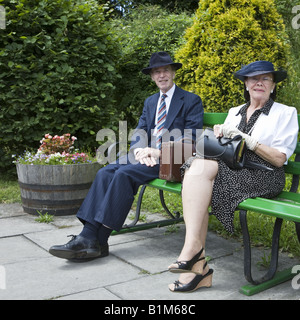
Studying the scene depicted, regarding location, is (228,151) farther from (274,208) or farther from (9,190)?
(9,190)

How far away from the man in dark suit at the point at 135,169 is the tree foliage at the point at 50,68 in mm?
2009

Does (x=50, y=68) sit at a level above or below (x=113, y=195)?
above

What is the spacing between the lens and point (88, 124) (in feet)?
19.6

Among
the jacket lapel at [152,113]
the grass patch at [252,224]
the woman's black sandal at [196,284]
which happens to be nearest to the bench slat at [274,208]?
the woman's black sandal at [196,284]

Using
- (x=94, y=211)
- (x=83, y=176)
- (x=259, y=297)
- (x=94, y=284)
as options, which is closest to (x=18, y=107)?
(x=83, y=176)

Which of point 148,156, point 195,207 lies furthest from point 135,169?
point 195,207

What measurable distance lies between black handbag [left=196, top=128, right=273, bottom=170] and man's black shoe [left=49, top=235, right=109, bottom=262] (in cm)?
104

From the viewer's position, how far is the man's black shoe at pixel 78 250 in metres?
3.02

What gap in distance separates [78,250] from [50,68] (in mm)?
3109

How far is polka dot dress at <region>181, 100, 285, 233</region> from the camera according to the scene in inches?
107

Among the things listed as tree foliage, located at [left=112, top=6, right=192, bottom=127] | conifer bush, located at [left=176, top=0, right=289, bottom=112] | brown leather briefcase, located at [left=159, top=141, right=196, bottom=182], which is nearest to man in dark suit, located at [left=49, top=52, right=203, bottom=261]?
brown leather briefcase, located at [left=159, top=141, right=196, bottom=182]

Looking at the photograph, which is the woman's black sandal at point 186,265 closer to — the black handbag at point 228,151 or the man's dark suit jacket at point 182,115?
the black handbag at point 228,151

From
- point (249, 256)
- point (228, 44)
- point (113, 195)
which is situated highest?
point (228, 44)

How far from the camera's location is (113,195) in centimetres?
318
